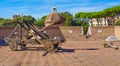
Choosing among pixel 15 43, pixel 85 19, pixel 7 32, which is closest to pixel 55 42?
pixel 15 43

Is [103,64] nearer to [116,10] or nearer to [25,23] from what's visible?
[25,23]

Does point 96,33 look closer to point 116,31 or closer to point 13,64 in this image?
point 116,31

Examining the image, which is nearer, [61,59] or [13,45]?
[61,59]

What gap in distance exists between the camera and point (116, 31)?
39031mm

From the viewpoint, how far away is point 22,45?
19641 millimetres

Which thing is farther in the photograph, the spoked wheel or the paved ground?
the spoked wheel

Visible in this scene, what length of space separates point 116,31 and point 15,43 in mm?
22553

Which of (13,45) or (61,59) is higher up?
(13,45)

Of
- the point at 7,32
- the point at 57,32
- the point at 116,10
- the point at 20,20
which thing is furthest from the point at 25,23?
the point at 116,10

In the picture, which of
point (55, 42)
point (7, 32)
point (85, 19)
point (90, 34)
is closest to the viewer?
point (55, 42)

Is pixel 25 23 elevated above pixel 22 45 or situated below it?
above

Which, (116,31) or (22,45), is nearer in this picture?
(22,45)

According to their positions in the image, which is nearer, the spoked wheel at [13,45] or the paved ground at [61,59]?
the paved ground at [61,59]

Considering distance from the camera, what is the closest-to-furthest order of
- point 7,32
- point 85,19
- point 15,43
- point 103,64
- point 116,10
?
point 103,64 < point 15,43 < point 7,32 < point 116,10 < point 85,19
